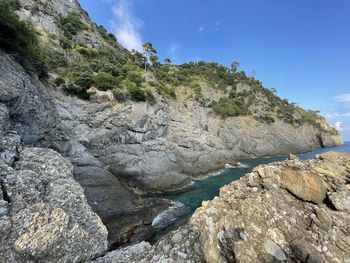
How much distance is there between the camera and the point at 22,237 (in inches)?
326

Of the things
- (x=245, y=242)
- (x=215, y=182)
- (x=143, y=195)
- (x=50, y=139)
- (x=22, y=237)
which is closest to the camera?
(x=245, y=242)

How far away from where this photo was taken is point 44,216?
911cm

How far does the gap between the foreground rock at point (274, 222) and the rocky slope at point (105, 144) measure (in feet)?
15.7

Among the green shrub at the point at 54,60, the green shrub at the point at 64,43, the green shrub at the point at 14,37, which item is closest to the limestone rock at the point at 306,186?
the green shrub at the point at 14,37

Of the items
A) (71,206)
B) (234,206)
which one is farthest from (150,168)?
(234,206)

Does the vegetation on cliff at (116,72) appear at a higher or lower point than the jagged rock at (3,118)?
higher

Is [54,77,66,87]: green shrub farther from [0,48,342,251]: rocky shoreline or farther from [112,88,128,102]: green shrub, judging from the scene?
[112,88,128,102]: green shrub

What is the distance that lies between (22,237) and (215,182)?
2357cm

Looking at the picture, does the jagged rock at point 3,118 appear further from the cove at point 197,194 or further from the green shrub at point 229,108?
the green shrub at point 229,108

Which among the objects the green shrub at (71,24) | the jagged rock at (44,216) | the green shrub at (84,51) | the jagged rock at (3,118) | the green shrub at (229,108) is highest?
the green shrub at (71,24)

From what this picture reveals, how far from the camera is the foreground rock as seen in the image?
23.5 ft

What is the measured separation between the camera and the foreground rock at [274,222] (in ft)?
23.5

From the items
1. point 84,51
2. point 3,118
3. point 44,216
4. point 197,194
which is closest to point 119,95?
point 197,194

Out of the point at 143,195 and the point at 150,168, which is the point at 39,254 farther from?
the point at 150,168
